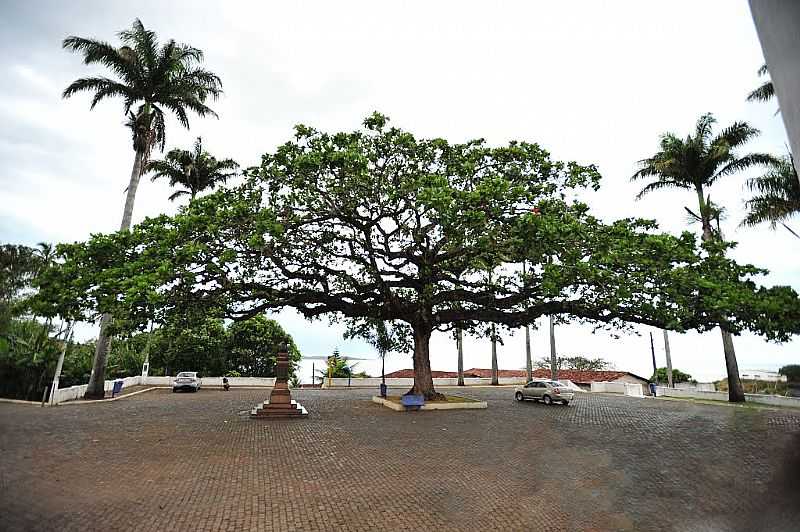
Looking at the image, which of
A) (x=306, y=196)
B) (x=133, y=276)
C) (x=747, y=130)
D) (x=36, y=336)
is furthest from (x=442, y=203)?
(x=36, y=336)

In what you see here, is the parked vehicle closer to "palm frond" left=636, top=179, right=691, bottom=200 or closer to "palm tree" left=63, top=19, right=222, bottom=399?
"palm tree" left=63, top=19, right=222, bottom=399

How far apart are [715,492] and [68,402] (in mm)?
23540

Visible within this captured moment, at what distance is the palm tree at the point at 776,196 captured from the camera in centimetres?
1891

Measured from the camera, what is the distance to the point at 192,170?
2867 centimetres

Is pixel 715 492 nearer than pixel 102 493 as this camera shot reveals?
No

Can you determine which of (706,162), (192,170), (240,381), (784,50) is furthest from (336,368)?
(784,50)

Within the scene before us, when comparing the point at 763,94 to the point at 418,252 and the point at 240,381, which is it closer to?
the point at 418,252

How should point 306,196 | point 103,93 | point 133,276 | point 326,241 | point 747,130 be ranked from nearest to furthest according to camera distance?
1. point 133,276
2. point 306,196
3. point 326,241
4. point 103,93
5. point 747,130

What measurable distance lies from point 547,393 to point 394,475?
15.1 m

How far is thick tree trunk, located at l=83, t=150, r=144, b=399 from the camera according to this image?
71.4 ft

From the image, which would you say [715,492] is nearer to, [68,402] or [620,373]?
[68,402]

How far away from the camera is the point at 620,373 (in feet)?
→ 156

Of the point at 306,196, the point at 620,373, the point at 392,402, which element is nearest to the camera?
the point at 306,196

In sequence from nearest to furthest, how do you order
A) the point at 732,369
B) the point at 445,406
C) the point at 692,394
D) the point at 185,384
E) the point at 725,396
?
the point at 445,406 → the point at 732,369 → the point at 725,396 → the point at 692,394 → the point at 185,384
